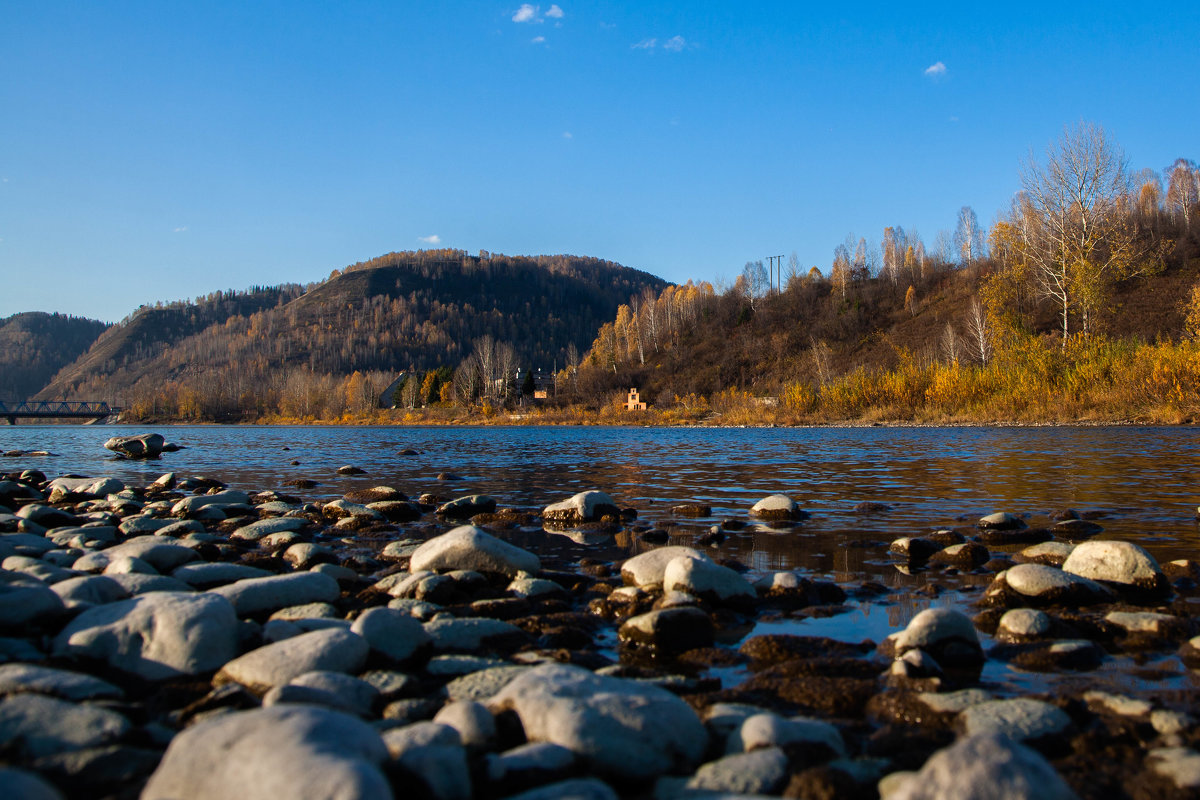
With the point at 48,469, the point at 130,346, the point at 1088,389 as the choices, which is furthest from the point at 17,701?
the point at 130,346

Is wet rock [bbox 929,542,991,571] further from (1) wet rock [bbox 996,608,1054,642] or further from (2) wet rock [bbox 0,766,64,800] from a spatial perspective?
(2) wet rock [bbox 0,766,64,800]

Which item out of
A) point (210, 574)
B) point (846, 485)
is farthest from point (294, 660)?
point (846, 485)

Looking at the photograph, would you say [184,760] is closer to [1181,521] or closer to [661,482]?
[1181,521]

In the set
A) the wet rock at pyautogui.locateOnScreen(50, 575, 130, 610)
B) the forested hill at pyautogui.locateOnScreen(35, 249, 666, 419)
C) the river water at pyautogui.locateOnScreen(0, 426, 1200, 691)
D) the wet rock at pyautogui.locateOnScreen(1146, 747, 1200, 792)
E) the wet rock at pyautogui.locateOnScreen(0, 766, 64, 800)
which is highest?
the forested hill at pyautogui.locateOnScreen(35, 249, 666, 419)

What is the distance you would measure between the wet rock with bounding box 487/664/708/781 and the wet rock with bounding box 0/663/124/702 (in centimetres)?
198

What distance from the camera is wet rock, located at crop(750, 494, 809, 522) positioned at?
10.1 meters

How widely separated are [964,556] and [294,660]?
20.6ft

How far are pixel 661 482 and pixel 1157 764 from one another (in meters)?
13.1

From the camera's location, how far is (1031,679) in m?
4.02

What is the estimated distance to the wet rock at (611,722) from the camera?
2.87m

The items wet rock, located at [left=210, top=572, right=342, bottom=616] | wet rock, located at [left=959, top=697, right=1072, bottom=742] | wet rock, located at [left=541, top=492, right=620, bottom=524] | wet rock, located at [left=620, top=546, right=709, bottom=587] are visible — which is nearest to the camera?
wet rock, located at [left=959, top=697, right=1072, bottom=742]

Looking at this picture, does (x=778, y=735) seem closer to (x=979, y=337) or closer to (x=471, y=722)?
(x=471, y=722)

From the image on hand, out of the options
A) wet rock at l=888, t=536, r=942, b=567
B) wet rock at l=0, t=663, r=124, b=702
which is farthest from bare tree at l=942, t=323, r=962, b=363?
wet rock at l=0, t=663, r=124, b=702

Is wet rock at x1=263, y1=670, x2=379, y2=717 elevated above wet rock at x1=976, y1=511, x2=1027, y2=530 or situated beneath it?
elevated above
